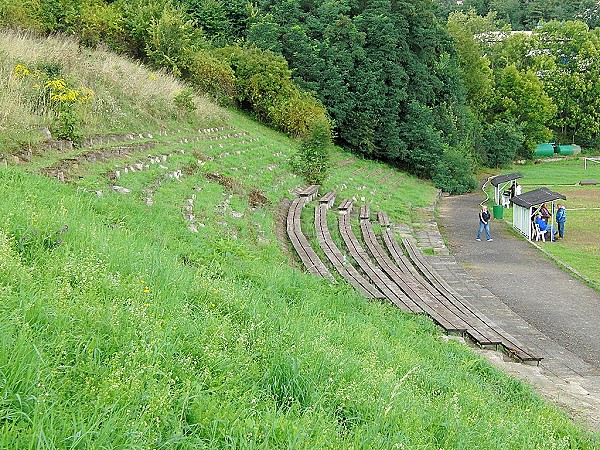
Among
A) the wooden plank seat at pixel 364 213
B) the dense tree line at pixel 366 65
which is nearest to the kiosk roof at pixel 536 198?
the wooden plank seat at pixel 364 213

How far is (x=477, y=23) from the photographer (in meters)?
61.0

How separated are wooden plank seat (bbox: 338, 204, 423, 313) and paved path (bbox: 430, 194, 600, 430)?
174cm

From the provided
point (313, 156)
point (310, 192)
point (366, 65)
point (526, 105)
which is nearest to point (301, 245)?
point (310, 192)

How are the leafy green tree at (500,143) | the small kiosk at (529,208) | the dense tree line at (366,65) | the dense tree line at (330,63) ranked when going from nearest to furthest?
the small kiosk at (529,208)
the dense tree line at (330,63)
the dense tree line at (366,65)
the leafy green tree at (500,143)

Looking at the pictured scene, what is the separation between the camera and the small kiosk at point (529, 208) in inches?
814

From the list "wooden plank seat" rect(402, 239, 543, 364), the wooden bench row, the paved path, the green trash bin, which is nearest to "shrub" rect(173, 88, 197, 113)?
the wooden bench row

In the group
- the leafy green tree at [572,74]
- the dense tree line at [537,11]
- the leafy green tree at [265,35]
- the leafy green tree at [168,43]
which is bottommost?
the leafy green tree at [168,43]

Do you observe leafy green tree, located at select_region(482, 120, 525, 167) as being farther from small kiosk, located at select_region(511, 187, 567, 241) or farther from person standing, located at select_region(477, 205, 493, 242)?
person standing, located at select_region(477, 205, 493, 242)

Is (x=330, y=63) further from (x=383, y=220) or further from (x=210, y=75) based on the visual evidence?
(x=383, y=220)

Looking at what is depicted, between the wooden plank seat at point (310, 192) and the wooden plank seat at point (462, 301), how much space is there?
9.87ft

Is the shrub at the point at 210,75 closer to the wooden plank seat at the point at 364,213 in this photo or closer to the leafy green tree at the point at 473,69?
the wooden plank seat at the point at 364,213

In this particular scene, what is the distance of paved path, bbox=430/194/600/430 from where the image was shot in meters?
7.91

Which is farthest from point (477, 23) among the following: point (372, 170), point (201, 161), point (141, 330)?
point (141, 330)

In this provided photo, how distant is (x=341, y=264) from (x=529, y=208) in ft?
37.7
